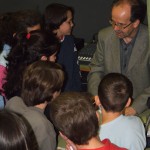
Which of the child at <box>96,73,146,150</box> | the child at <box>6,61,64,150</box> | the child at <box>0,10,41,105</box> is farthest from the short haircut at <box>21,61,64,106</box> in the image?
the child at <box>0,10,41,105</box>

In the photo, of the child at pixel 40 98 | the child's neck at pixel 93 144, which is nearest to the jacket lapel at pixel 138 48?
the child at pixel 40 98

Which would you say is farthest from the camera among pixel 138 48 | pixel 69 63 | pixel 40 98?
pixel 69 63

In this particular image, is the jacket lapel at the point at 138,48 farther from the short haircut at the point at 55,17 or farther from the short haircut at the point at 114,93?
the short haircut at the point at 55,17

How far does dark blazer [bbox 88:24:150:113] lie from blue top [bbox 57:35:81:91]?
0.32 m

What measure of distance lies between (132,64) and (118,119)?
73cm

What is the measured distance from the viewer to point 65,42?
3.05 metres

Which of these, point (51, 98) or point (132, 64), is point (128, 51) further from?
point (51, 98)

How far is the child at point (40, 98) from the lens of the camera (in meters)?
1.88

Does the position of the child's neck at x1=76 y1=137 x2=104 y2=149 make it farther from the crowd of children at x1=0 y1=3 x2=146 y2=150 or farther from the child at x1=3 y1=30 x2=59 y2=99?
the child at x1=3 y1=30 x2=59 y2=99

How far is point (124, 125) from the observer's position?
1.90 m

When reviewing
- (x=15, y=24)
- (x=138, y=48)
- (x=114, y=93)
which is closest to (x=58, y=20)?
(x=15, y=24)

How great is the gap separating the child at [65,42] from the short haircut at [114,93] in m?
0.98

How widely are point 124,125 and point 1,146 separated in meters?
0.84

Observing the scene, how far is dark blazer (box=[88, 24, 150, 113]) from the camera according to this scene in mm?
2533
